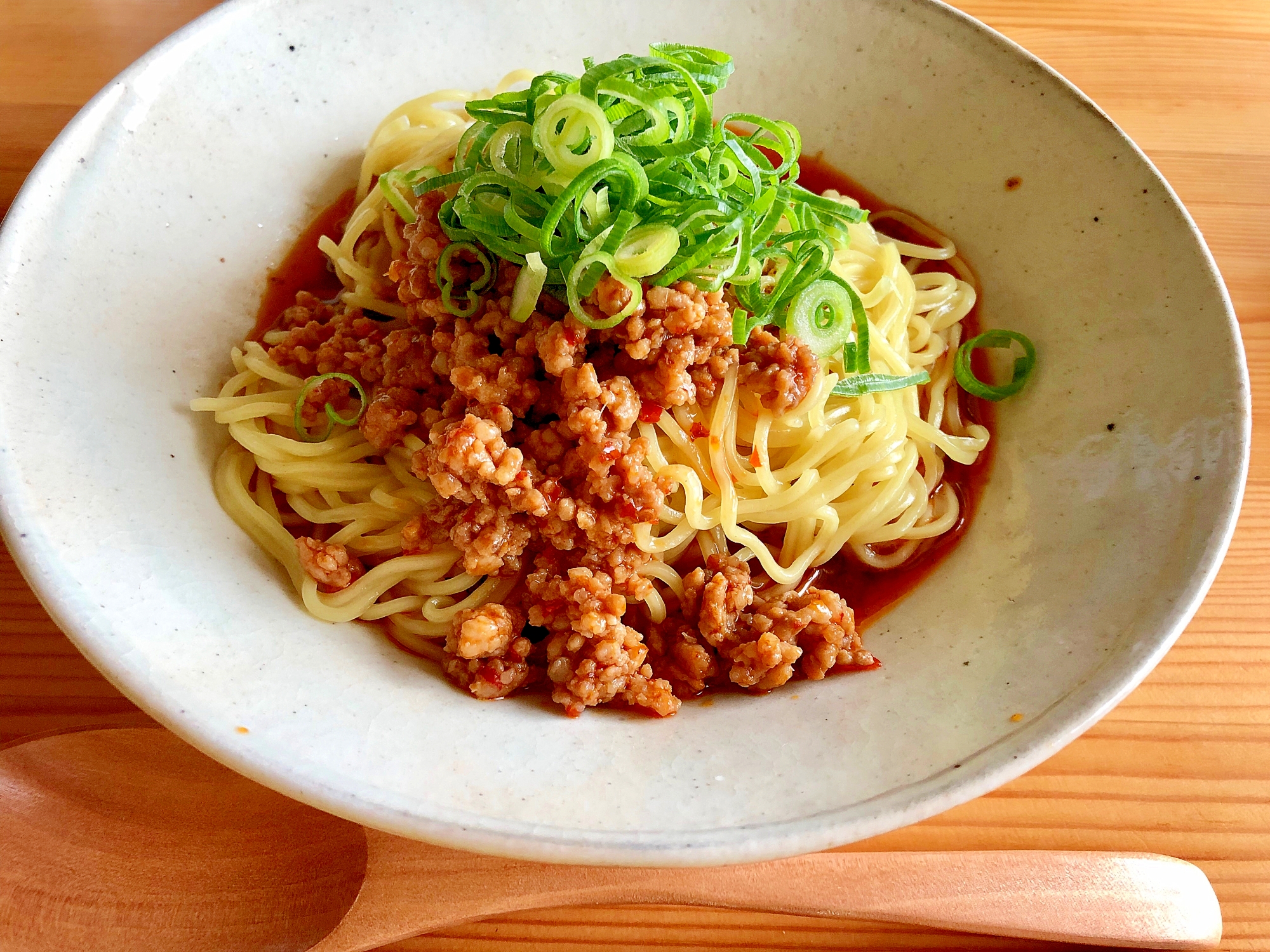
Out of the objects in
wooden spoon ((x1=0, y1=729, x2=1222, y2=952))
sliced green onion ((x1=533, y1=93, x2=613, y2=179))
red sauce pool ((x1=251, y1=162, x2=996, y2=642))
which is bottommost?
wooden spoon ((x1=0, y1=729, x2=1222, y2=952))

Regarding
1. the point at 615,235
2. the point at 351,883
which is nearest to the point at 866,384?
the point at 615,235

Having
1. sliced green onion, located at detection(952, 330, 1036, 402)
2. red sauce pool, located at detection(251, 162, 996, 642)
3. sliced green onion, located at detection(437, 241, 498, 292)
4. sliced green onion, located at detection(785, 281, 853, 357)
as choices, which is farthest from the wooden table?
sliced green onion, located at detection(437, 241, 498, 292)

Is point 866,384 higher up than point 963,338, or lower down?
lower down

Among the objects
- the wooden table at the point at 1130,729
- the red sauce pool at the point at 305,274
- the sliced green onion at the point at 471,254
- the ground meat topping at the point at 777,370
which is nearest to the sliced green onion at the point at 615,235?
the sliced green onion at the point at 471,254

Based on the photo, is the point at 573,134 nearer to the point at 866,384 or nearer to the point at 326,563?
the point at 866,384

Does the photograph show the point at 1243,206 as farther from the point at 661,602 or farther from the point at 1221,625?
the point at 661,602

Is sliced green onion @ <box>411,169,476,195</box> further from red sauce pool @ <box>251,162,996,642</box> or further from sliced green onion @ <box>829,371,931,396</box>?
sliced green onion @ <box>829,371,931,396</box>
